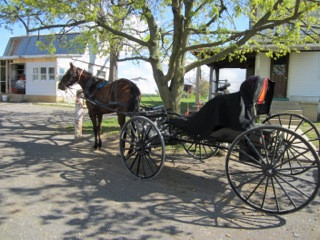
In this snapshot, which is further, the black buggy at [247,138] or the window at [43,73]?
the window at [43,73]

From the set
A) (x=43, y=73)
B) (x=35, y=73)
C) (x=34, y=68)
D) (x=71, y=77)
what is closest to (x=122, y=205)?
(x=71, y=77)

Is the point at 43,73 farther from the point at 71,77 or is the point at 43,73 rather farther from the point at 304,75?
the point at 71,77

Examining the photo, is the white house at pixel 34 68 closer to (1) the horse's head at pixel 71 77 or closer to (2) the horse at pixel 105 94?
(1) the horse's head at pixel 71 77

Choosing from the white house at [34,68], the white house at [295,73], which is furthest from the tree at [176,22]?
the white house at [34,68]

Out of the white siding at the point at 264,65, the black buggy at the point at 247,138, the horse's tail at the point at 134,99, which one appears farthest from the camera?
the white siding at the point at 264,65

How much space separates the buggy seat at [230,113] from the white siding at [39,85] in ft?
72.7

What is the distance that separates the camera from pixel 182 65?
31.3 feet

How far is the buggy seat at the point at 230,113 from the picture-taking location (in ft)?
16.5

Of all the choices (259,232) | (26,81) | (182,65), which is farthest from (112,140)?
(26,81)

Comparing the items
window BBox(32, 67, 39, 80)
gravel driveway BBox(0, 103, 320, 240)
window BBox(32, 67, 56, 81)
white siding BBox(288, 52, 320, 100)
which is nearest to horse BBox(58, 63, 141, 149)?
gravel driveway BBox(0, 103, 320, 240)

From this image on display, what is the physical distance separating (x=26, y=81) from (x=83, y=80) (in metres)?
20.3

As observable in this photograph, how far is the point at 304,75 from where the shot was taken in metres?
17.6

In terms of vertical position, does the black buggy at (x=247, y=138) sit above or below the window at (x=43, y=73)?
below

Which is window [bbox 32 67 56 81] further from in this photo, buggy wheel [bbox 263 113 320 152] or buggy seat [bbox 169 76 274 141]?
buggy seat [bbox 169 76 274 141]
